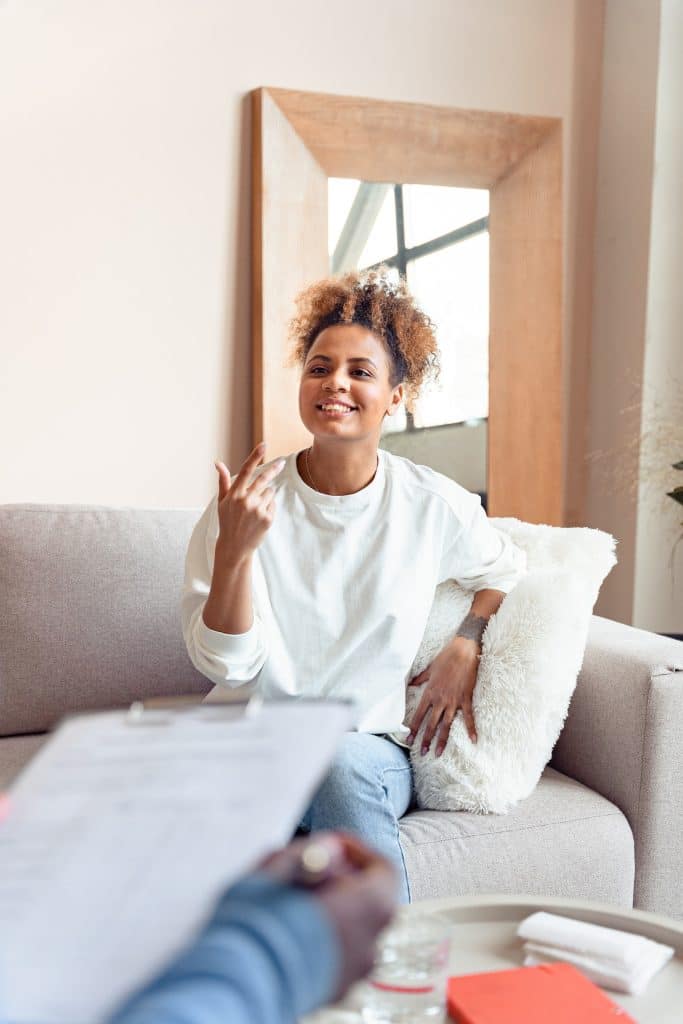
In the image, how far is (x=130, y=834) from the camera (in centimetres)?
51

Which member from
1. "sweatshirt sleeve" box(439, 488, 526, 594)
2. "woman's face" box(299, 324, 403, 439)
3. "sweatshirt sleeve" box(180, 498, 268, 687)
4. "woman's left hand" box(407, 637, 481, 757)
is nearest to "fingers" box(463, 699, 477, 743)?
"woman's left hand" box(407, 637, 481, 757)

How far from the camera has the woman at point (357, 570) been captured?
1.50 meters

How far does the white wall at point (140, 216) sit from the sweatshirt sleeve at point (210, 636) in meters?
1.42

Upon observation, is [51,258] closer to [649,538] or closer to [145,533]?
[145,533]

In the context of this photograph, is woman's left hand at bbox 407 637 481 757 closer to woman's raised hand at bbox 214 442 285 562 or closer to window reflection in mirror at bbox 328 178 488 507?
woman's raised hand at bbox 214 442 285 562

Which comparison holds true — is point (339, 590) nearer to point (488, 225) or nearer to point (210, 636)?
point (210, 636)

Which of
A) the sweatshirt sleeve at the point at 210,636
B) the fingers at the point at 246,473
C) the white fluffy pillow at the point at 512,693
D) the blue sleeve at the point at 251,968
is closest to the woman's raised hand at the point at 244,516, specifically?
the fingers at the point at 246,473

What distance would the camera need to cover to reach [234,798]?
1.70 ft

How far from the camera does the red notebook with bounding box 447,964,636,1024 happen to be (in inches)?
37.2

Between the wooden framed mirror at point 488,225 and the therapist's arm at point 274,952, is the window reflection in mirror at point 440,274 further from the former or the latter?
the therapist's arm at point 274,952

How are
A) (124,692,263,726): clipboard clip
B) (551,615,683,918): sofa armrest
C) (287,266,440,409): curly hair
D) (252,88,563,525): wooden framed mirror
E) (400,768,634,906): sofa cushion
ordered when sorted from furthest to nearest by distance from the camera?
(252,88,563,525): wooden framed mirror
(287,266,440,409): curly hair
(551,615,683,918): sofa armrest
(400,768,634,906): sofa cushion
(124,692,263,726): clipboard clip

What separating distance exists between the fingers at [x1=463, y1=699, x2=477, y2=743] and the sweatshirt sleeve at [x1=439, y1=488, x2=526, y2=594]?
219mm

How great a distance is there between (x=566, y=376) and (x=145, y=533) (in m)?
1.95

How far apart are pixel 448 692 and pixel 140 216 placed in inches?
71.6
